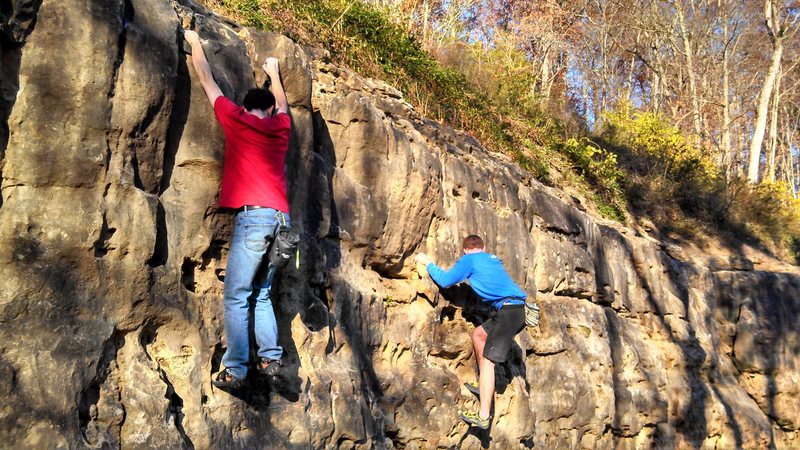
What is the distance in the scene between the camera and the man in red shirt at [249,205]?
551 cm

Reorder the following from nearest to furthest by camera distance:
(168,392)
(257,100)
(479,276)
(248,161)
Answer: (168,392) < (248,161) < (257,100) < (479,276)

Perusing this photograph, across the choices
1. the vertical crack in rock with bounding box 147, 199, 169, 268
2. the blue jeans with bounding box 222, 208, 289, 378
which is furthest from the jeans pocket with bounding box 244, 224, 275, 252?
the vertical crack in rock with bounding box 147, 199, 169, 268

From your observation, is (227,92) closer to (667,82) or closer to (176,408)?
(176,408)

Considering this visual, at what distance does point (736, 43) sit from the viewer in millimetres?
31047

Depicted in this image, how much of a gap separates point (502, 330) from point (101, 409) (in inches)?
180

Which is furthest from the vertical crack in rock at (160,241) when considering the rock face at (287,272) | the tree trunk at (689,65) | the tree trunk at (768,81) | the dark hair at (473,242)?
the tree trunk at (689,65)

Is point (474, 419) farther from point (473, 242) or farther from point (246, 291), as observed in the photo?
point (246, 291)

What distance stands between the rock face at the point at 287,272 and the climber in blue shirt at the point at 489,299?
26cm

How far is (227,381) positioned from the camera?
5477 millimetres

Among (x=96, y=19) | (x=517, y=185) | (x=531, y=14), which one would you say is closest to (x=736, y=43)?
(x=531, y=14)

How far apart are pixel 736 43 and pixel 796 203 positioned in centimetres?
1017

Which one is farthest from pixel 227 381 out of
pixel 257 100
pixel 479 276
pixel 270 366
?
pixel 479 276

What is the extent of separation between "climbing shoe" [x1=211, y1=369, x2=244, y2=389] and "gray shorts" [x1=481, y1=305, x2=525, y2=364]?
343 cm

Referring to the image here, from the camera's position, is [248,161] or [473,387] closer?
[248,161]
